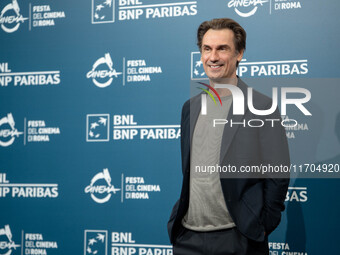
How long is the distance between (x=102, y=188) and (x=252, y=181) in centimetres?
162

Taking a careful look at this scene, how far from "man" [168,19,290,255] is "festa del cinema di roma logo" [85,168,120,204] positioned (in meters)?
1.23

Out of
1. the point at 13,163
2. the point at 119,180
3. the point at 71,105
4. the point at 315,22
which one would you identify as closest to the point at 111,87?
the point at 71,105

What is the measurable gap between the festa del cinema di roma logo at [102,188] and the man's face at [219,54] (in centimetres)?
146

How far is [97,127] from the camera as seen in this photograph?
382 cm

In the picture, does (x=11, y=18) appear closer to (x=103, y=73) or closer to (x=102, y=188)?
(x=103, y=73)

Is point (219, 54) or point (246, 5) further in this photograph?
point (246, 5)

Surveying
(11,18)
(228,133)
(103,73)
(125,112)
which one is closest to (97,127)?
(125,112)

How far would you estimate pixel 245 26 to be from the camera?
3496 millimetres

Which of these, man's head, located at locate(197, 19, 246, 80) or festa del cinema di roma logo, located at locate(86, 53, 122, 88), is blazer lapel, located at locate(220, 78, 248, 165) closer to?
man's head, located at locate(197, 19, 246, 80)

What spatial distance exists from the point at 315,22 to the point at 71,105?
1974 millimetres

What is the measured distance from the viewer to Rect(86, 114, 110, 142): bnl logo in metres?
3.80

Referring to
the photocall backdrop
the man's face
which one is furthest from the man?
the photocall backdrop

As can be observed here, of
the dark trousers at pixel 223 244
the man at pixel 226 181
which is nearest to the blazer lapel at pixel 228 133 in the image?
the man at pixel 226 181

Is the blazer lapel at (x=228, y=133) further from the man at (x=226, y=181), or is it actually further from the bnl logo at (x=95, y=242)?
the bnl logo at (x=95, y=242)
